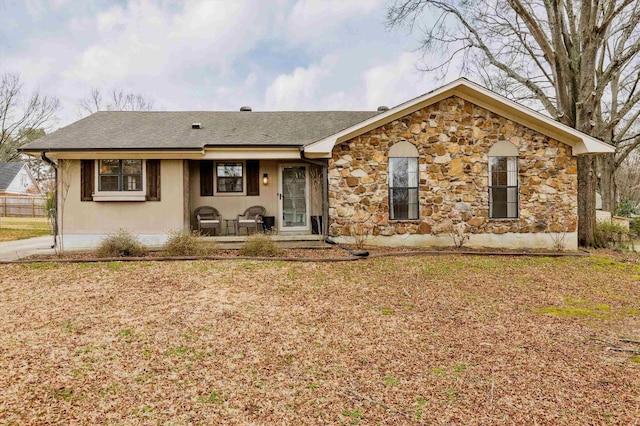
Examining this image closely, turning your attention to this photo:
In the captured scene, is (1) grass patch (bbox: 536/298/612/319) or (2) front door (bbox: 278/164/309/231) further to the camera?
(2) front door (bbox: 278/164/309/231)

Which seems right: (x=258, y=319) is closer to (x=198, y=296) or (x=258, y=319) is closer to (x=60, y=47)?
(x=198, y=296)

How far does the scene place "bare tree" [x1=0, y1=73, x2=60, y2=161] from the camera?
2706 centimetres

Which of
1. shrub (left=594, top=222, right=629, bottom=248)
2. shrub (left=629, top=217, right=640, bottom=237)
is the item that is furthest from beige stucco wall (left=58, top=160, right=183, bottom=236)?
shrub (left=629, top=217, right=640, bottom=237)

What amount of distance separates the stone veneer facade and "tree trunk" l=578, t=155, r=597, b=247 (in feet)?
3.97

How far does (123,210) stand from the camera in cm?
967

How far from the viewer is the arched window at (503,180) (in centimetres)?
958

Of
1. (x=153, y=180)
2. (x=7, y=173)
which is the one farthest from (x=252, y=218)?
(x=7, y=173)

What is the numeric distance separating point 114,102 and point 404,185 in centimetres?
3073

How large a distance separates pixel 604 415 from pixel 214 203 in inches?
395

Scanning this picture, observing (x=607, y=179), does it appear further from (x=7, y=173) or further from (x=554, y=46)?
(x=7, y=173)

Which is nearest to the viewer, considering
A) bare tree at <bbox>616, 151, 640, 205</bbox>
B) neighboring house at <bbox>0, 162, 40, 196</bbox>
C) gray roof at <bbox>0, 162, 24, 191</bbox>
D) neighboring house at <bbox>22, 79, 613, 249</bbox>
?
neighboring house at <bbox>22, 79, 613, 249</bbox>

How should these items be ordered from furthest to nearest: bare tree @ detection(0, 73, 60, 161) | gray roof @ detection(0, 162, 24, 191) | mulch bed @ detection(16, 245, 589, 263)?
gray roof @ detection(0, 162, 24, 191), bare tree @ detection(0, 73, 60, 161), mulch bed @ detection(16, 245, 589, 263)

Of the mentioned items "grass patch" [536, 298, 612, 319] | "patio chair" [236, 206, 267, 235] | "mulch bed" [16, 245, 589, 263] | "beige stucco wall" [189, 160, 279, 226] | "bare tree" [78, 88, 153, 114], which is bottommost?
"grass patch" [536, 298, 612, 319]

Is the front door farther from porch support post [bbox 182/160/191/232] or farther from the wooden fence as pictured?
the wooden fence
